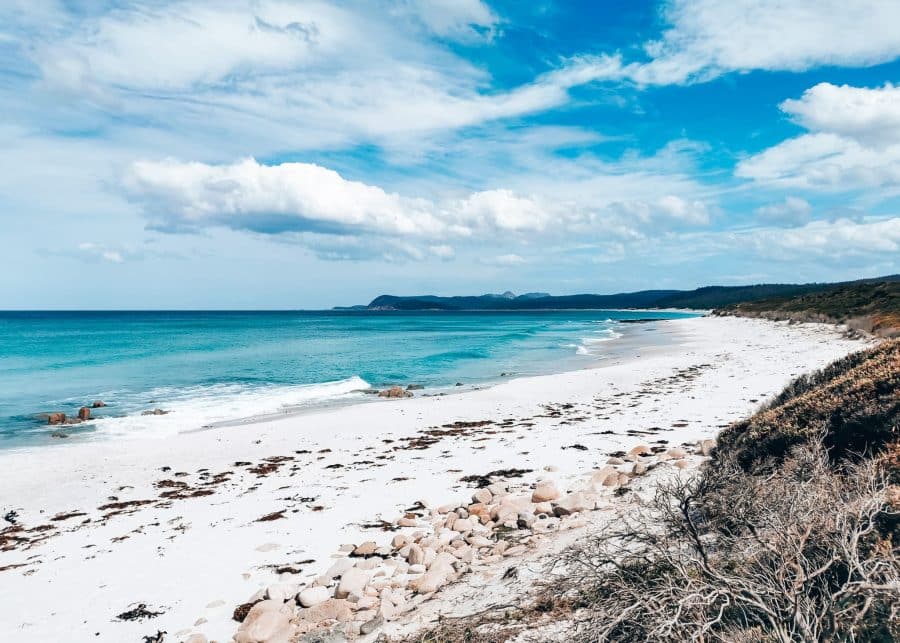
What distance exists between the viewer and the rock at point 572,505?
726 cm

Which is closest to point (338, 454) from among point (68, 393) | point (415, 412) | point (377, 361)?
point (415, 412)

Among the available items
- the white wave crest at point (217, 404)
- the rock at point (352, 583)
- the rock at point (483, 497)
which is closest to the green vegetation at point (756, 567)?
the rock at point (352, 583)

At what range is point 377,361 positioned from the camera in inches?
1449

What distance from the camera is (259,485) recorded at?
1083 cm

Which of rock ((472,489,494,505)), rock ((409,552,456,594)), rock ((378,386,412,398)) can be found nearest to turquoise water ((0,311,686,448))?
rock ((378,386,412,398))

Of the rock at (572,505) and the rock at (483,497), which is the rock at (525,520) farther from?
the rock at (483,497)

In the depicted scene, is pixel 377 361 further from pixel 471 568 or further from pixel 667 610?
pixel 667 610

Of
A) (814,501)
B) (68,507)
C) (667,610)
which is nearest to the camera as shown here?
(667,610)

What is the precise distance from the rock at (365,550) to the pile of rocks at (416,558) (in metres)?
0.01

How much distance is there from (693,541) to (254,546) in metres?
6.06

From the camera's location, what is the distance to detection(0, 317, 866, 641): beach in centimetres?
635

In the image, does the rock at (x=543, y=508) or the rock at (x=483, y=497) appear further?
the rock at (x=483, y=497)

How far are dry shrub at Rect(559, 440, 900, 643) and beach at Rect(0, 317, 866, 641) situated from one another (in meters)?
2.20

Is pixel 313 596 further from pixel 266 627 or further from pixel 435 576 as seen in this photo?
pixel 435 576
